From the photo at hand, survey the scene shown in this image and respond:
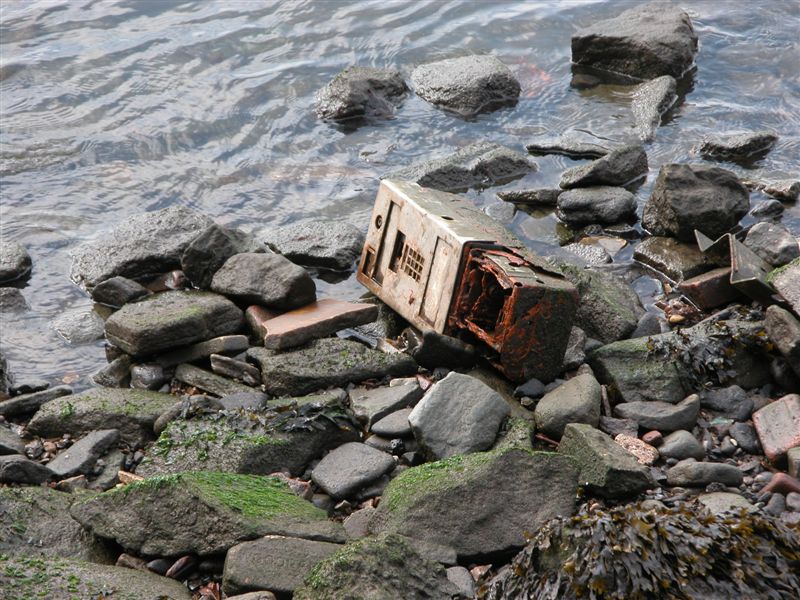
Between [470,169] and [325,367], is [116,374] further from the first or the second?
[470,169]

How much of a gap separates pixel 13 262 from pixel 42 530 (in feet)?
14.7

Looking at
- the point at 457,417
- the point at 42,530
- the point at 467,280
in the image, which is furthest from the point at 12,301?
the point at 457,417

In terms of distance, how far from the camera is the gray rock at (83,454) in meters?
5.34

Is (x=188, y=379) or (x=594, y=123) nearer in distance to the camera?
(x=188, y=379)

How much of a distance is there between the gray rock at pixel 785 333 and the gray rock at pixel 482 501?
66.7 inches

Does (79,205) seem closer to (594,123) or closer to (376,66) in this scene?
(376,66)

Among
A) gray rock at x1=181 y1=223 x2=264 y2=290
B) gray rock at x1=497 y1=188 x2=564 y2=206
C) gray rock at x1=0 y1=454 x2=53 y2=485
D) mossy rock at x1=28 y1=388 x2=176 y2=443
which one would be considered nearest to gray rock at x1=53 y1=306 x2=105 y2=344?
gray rock at x1=181 y1=223 x2=264 y2=290

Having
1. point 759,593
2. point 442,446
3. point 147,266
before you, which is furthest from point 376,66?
point 759,593

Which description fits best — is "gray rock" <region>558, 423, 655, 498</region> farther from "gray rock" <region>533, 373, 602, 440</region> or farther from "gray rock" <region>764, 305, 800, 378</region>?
"gray rock" <region>764, 305, 800, 378</region>

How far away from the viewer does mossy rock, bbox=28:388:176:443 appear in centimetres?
568

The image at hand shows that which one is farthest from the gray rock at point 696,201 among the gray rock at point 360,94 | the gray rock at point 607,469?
the gray rock at point 360,94

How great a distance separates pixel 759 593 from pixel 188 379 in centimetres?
397

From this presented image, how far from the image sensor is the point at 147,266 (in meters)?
8.06

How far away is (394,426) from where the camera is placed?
5348 mm
